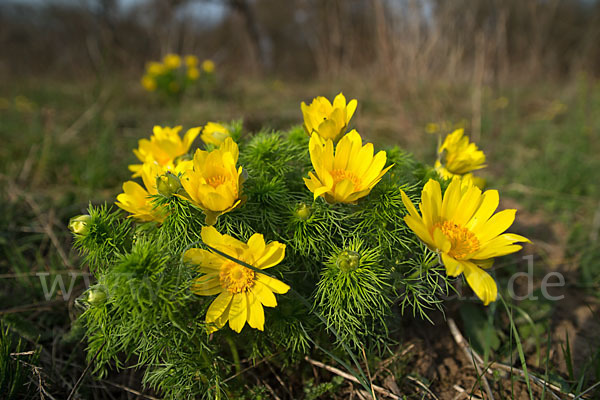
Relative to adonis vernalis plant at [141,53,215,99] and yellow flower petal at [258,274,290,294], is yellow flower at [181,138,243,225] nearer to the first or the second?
yellow flower petal at [258,274,290,294]

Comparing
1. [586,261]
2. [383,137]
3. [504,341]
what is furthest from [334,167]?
[383,137]

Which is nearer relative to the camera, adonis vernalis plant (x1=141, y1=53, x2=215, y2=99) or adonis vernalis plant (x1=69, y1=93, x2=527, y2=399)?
adonis vernalis plant (x1=69, y1=93, x2=527, y2=399)

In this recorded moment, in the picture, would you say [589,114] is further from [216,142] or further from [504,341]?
[216,142]

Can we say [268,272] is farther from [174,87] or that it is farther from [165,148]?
[174,87]

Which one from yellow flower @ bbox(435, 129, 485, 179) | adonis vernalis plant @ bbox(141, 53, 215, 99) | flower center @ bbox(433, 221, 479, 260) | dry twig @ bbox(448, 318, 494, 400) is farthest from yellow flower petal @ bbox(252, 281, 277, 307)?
A: adonis vernalis plant @ bbox(141, 53, 215, 99)

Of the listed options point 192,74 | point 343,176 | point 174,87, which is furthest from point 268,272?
point 174,87
